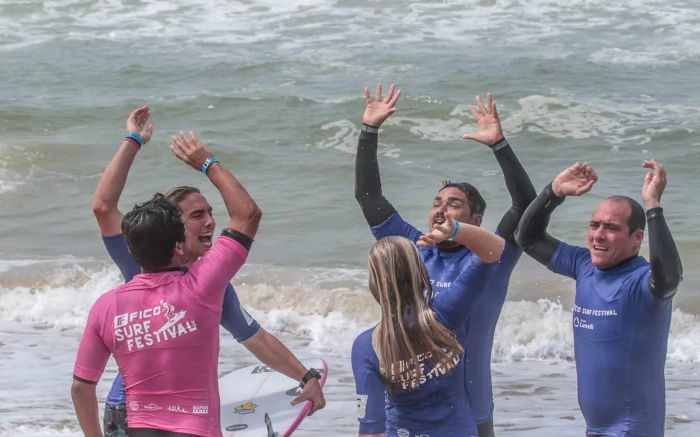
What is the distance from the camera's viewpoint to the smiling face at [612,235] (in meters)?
4.84

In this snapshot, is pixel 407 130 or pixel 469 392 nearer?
pixel 469 392

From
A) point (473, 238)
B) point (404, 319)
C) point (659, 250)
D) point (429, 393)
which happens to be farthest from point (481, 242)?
point (659, 250)

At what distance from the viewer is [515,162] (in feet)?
16.8

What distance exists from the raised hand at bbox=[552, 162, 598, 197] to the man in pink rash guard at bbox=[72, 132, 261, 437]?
1496 millimetres

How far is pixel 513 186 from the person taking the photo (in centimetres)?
517

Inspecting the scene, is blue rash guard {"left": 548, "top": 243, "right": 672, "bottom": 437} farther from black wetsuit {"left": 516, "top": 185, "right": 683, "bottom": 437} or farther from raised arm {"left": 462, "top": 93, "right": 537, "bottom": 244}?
raised arm {"left": 462, "top": 93, "right": 537, "bottom": 244}

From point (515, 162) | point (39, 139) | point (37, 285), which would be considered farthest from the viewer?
point (39, 139)

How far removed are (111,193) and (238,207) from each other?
2.35ft

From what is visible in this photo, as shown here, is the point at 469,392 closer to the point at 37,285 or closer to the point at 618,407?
the point at 618,407

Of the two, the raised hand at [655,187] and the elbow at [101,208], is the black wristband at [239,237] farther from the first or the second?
the raised hand at [655,187]

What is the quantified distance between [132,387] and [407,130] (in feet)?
51.3

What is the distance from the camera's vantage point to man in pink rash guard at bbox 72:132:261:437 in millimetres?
4059

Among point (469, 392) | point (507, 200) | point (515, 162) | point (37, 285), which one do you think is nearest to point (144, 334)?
point (469, 392)

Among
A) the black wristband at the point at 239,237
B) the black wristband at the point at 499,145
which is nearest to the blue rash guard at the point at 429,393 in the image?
the black wristband at the point at 239,237
